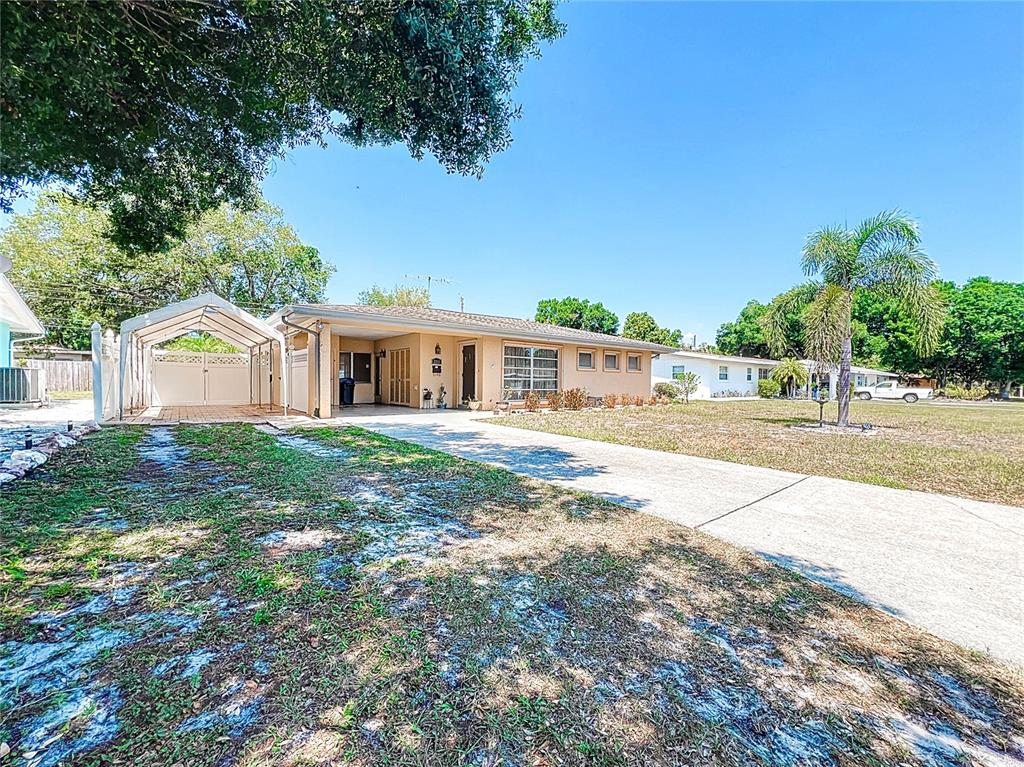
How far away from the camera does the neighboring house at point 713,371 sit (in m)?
28.5

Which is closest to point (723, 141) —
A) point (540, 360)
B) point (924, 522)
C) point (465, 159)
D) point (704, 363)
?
point (540, 360)

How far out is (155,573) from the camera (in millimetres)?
2801

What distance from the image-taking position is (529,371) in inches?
674

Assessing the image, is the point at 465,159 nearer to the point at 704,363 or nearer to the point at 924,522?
the point at 924,522

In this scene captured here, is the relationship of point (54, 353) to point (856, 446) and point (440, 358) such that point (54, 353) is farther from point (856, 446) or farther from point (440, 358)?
A: point (856, 446)

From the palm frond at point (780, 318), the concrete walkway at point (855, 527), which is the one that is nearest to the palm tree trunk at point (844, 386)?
the palm frond at point (780, 318)

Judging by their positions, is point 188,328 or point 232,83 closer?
point 232,83

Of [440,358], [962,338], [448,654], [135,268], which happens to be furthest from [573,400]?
[962,338]

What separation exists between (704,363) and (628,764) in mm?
30507

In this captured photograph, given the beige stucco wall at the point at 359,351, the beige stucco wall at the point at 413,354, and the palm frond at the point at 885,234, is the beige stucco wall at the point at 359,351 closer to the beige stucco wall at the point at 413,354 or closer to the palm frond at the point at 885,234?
the beige stucco wall at the point at 413,354

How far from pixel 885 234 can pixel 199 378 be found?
2226cm

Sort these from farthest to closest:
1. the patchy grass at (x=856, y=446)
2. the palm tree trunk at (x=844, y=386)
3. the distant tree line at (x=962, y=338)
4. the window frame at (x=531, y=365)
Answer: the distant tree line at (x=962, y=338), the window frame at (x=531, y=365), the palm tree trunk at (x=844, y=386), the patchy grass at (x=856, y=446)

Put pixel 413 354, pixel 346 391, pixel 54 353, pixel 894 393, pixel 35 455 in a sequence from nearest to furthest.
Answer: pixel 35 455
pixel 413 354
pixel 346 391
pixel 54 353
pixel 894 393

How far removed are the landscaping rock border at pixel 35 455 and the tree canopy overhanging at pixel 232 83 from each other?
2822 millimetres
